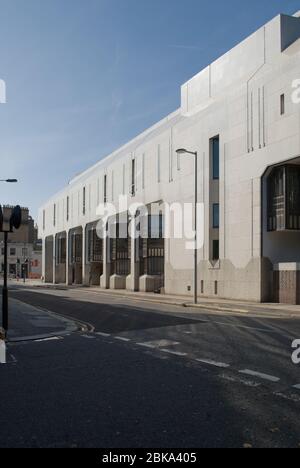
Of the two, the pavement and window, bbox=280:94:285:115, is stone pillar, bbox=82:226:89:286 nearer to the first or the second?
window, bbox=280:94:285:115

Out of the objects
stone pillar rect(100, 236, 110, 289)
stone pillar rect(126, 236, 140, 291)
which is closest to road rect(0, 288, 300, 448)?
stone pillar rect(126, 236, 140, 291)

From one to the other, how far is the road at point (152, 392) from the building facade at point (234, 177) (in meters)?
17.4

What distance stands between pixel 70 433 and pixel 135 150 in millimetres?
46430

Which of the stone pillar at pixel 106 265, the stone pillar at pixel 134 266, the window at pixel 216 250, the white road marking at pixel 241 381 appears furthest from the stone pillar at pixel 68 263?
the white road marking at pixel 241 381

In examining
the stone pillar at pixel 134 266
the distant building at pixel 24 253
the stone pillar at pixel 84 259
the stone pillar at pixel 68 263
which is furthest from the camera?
the distant building at pixel 24 253

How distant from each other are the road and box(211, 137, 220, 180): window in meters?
23.7

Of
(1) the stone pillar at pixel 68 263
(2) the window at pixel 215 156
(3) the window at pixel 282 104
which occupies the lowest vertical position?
(1) the stone pillar at pixel 68 263

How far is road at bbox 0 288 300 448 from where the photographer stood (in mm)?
5195

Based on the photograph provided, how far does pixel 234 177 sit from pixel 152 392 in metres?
Answer: 26.6

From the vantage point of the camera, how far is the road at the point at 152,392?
5.20 metres

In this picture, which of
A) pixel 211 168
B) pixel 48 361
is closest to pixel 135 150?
pixel 211 168

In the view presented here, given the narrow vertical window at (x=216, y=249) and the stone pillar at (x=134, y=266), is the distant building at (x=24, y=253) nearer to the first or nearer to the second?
the stone pillar at (x=134, y=266)

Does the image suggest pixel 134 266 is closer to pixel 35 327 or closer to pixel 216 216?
pixel 216 216

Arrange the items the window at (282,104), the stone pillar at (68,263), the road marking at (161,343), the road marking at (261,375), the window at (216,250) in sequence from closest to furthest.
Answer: the road marking at (261,375), the road marking at (161,343), the window at (282,104), the window at (216,250), the stone pillar at (68,263)
